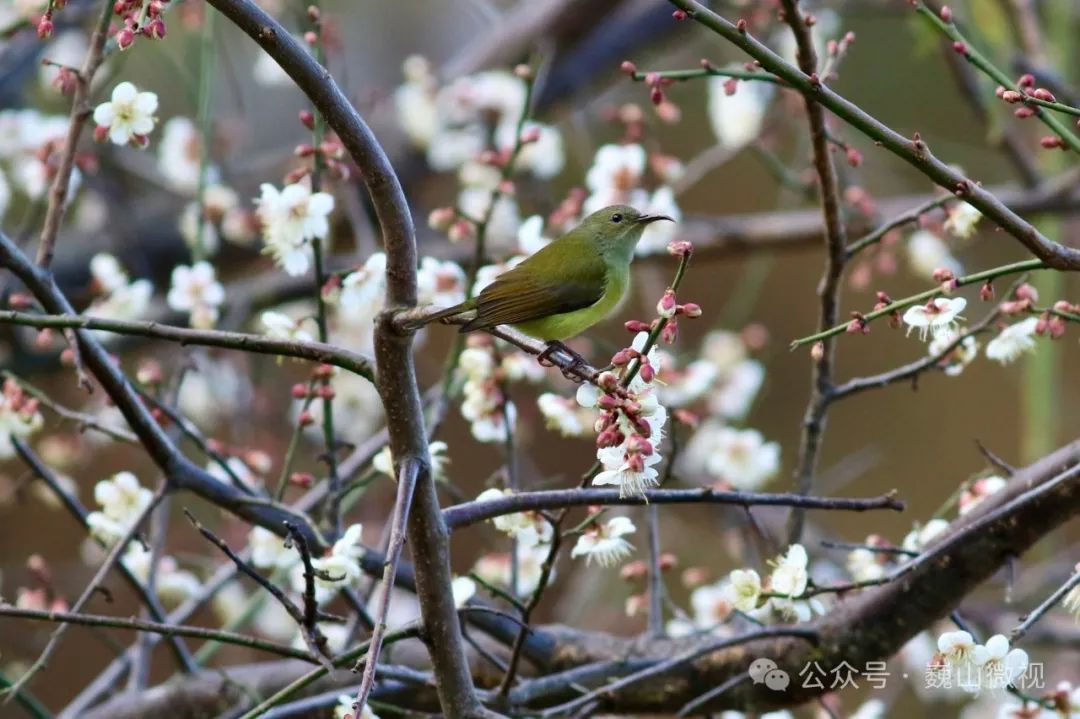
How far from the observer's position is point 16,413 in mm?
1982

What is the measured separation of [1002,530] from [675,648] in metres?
0.58

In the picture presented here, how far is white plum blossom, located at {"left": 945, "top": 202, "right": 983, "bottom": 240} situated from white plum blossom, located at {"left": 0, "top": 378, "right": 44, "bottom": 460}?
144 cm

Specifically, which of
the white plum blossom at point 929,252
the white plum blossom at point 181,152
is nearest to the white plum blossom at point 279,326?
the white plum blossom at point 181,152

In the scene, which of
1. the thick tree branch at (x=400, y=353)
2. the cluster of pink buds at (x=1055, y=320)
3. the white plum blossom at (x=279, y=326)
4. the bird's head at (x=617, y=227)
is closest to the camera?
the thick tree branch at (x=400, y=353)

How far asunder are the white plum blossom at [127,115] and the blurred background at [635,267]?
3.64 feet

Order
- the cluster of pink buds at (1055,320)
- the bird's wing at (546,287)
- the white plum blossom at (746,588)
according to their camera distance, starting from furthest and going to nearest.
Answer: the bird's wing at (546,287) → the white plum blossom at (746,588) → the cluster of pink buds at (1055,320)

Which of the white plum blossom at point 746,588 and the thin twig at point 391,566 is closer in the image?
the thin twig at point 391,566

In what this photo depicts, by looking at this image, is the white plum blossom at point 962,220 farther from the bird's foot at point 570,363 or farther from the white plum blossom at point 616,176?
the white plum blossom at point 616,176

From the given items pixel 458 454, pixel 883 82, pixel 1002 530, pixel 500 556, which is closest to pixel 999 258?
pixel 883 82

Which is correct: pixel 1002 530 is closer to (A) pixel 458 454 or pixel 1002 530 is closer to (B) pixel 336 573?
(B) pixel 336 573

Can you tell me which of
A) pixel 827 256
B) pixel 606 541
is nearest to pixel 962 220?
pixel 827 256

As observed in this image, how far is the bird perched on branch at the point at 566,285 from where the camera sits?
70.9 inches

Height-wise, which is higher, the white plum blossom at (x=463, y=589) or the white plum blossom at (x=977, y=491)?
the white plum blossom at (x=977, y=491)

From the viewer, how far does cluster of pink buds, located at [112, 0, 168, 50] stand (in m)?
1.40
